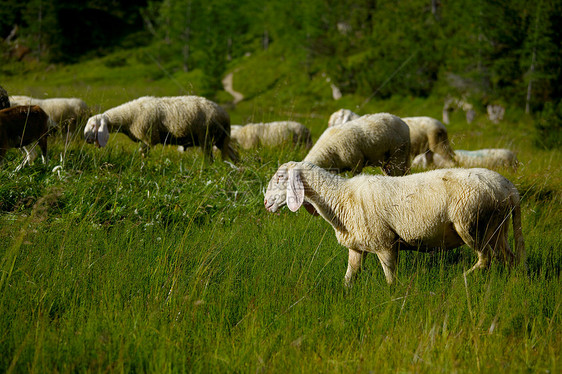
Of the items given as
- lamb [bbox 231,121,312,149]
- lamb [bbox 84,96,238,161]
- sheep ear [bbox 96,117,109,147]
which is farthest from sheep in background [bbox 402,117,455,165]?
sheep ear [bbox 96,117,109,147]

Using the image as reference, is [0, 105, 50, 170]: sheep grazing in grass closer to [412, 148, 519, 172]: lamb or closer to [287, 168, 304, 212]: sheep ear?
[287, 168, 304, 212]: sheep ear

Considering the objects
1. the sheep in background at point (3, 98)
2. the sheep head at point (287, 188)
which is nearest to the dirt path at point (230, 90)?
the sheep in background at point (3, 98)

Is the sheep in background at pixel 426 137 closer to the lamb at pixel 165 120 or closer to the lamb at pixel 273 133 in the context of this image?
the lamb at pixel 273 133

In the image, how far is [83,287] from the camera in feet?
11.3

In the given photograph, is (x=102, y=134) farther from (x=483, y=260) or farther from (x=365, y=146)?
(x=483, y=260)

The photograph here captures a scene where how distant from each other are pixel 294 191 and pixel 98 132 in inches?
173

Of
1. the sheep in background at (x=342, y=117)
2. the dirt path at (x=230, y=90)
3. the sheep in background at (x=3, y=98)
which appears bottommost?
the dirt path at (x=230, y=90)

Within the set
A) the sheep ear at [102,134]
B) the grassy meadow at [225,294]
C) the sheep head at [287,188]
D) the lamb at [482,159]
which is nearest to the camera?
the grassy meadow at [225,294]

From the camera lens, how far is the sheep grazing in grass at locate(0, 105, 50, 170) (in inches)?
227

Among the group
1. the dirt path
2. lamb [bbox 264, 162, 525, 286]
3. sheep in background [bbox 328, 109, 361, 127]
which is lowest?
the dirt path

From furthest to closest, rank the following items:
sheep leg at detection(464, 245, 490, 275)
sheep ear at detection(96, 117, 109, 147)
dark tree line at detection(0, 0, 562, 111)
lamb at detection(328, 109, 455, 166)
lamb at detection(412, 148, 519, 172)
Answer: dark tree line at detection(0, 0, 562, 111), lamb at detection(328, 109, 455, 166), lamb at detection(412, 148, 519, 172), sheep ear at detection(96, 117, 109, 147), sheep leg at detection(464, 245, 490, 275)

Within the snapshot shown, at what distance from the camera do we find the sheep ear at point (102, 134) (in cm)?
722

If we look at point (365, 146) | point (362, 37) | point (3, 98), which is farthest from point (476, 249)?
point (362, 37)

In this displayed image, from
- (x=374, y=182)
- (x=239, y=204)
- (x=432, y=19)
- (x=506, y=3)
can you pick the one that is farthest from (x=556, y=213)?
(x=432, y=19)
